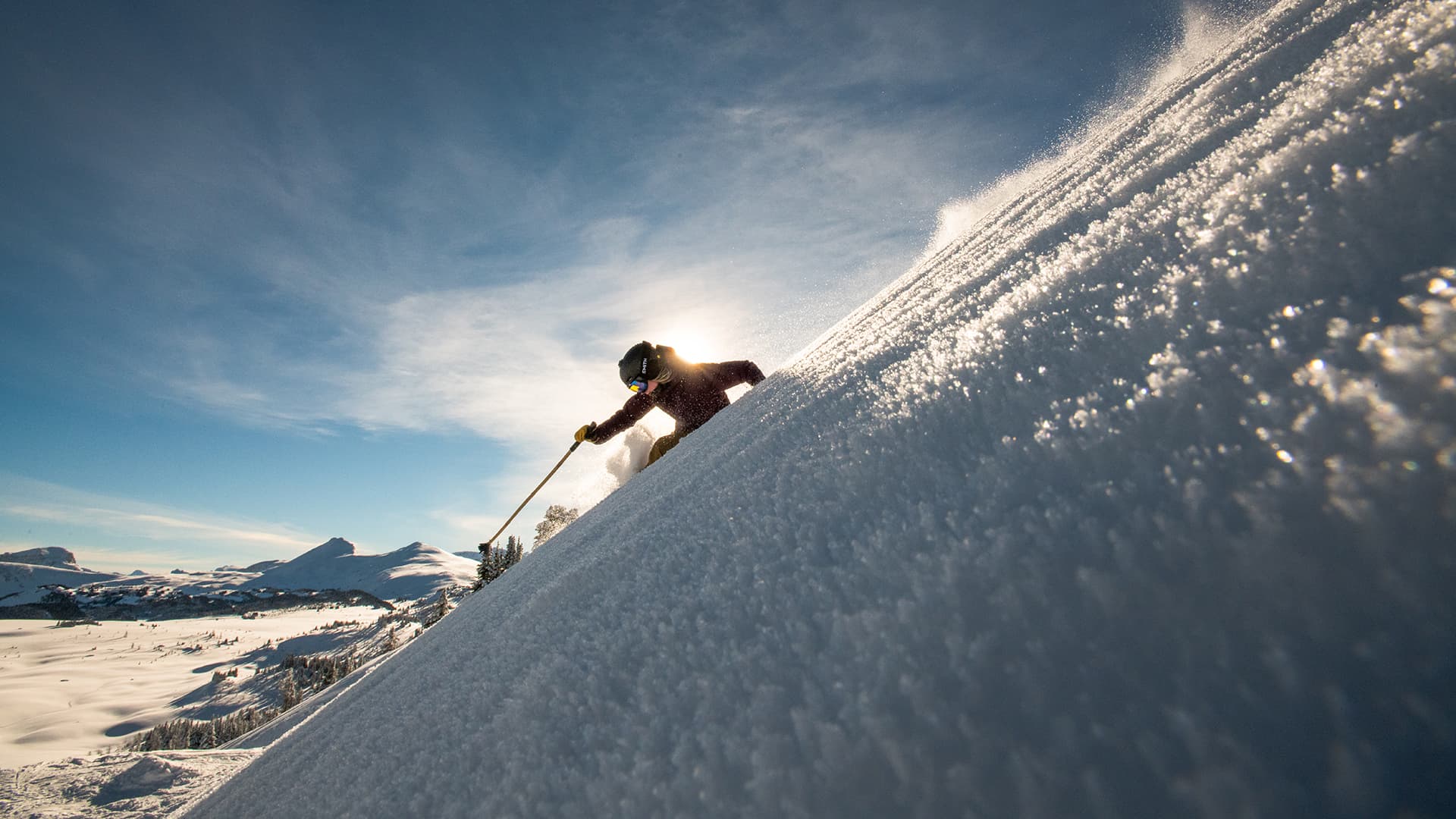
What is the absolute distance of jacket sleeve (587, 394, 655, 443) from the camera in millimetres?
5223

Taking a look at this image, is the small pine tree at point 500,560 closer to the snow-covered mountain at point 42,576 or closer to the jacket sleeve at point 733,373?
the jacket sleeve at point 733,373

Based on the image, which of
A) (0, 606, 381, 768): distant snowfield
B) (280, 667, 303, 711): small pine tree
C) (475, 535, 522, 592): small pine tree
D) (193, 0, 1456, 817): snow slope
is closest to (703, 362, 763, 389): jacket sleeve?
A: (193, 0, 1456, 817): snow slope

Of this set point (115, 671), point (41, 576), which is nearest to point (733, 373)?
point (115, 671)

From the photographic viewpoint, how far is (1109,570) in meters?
0.44

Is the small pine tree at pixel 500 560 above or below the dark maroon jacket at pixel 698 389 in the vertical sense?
below

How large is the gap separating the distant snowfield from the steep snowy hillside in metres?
49.1

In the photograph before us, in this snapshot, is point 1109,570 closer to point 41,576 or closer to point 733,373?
point 733,373

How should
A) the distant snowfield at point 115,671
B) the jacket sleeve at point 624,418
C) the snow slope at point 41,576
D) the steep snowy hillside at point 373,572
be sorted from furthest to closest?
the steep snowy hillside at point 373,572 < the snow slope at point 41,576 < the distant snowfield at point 115,671 < the jacket sleeve at point 624,418

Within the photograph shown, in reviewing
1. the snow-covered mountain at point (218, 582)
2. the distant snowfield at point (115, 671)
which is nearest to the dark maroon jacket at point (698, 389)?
the distant snowfield at point (115, 671)

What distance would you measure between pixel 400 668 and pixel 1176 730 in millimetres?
1834

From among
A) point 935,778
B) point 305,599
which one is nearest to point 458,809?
point 935,778

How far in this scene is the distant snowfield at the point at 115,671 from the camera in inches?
484

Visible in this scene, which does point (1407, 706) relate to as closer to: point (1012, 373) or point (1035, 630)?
point (1035, 630)

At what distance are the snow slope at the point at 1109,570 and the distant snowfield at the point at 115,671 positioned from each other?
14.7 ft
